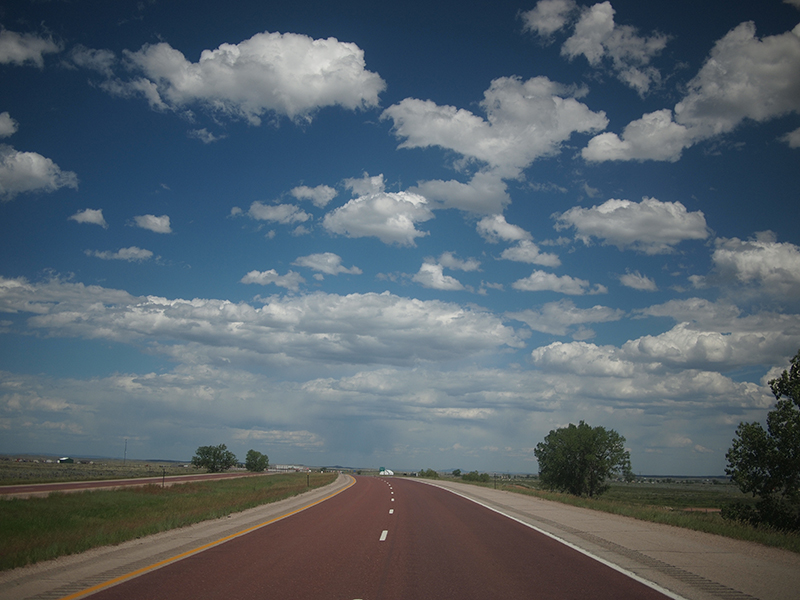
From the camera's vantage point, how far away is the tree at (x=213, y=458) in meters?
116

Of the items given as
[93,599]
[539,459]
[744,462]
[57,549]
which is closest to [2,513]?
[57,549]

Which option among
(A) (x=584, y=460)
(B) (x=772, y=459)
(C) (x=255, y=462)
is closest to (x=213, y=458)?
(C) (x=255, y=462)

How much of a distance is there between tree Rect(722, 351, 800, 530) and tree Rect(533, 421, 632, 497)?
45460 millimetres

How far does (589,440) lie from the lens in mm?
81375

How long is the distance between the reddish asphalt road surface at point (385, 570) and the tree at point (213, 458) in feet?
369

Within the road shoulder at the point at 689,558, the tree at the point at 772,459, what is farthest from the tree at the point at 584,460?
the road shoulder at the point at 689,558

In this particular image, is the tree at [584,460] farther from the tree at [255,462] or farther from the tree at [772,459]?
the tree at [255,462]

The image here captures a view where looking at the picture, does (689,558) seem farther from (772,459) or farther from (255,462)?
A: (255,462)

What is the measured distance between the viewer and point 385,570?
919 cm

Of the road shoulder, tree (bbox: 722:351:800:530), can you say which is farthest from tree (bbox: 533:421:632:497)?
the road shoulder

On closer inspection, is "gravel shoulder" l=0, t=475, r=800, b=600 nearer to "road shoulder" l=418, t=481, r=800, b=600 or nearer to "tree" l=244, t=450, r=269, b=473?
"road shoulder" l=418, t=481, r=800, b=600

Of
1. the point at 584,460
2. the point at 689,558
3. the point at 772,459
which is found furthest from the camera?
the point at 584,460

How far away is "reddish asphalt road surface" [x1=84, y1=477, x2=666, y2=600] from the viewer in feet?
25.0

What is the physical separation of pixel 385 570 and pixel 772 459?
33443 mm
